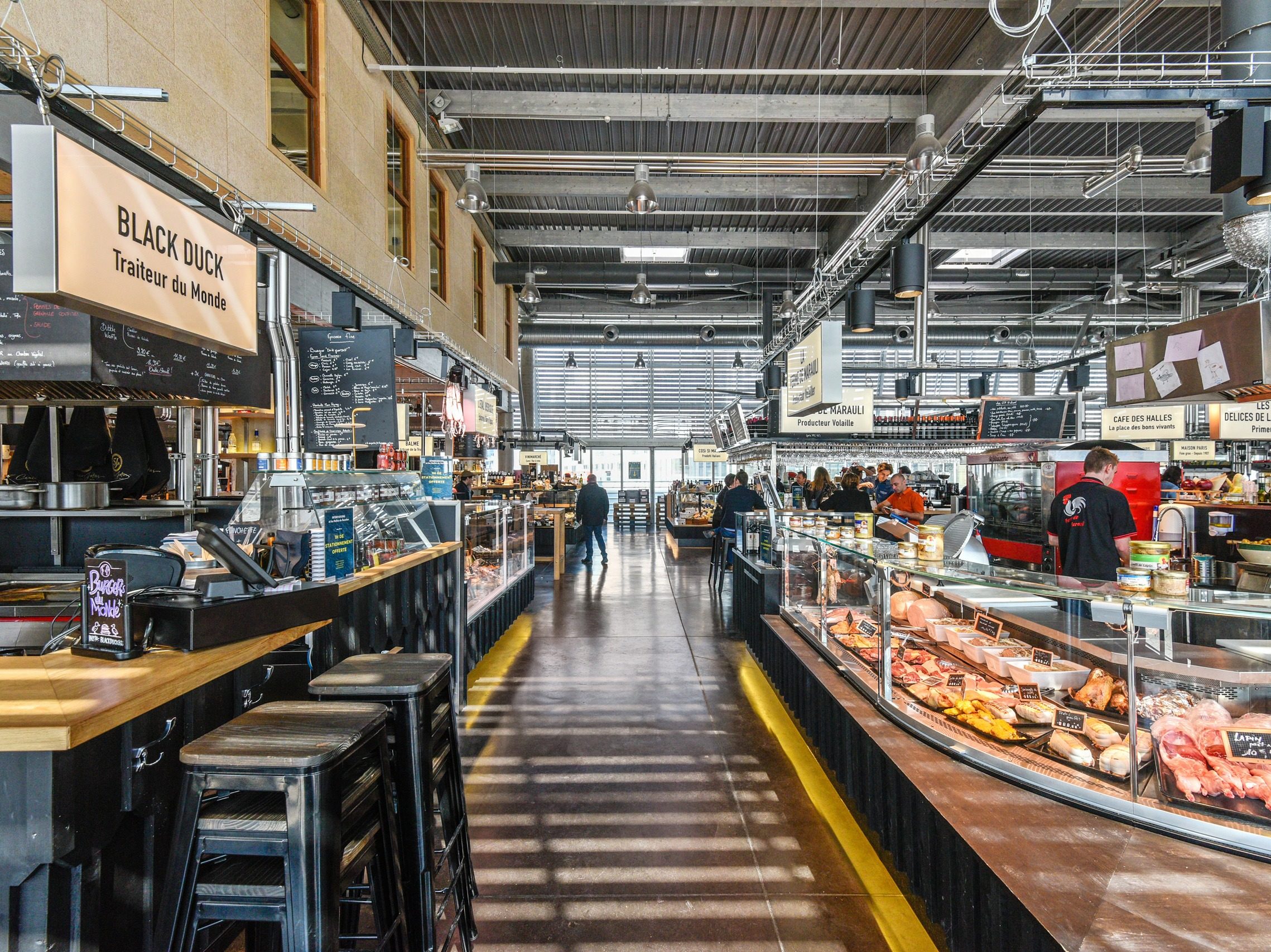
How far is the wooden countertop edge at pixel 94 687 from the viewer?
3.88 ft

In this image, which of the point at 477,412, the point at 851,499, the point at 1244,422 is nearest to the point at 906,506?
the point at 851,499

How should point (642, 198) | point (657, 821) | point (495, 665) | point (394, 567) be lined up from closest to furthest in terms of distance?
point (657, 821) < point (394, 567) < point (495, 665) < point (642, 198)

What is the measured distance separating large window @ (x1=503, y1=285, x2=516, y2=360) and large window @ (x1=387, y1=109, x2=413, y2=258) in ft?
20.0

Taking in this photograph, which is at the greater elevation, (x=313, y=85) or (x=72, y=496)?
(x=313, y=85)

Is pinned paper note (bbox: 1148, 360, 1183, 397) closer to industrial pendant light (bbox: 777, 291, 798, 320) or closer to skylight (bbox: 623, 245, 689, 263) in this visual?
industrial pendant light (bbox: 777, 291, 798, 320)

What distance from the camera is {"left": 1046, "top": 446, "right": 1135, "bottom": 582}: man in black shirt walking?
13.4 feet

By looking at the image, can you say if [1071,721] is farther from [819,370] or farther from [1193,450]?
[1193,450]

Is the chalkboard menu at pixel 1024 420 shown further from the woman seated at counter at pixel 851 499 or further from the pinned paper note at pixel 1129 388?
the pinned paper note at pixel 1129 388

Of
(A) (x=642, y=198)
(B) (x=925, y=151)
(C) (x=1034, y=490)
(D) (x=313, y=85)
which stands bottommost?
(C) (x=1034, y=490)

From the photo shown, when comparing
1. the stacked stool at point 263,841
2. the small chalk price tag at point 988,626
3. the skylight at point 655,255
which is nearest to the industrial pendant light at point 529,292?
the skylight at point 655,255

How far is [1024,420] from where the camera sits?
31.4 feet

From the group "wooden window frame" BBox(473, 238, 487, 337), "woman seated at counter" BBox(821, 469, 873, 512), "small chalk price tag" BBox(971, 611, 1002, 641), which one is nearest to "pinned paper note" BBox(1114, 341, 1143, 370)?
"small chalk price tag" BBox(971, 611, 1002, 641)

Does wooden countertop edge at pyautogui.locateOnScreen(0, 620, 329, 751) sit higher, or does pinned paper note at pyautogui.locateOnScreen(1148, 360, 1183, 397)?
pinned paper note at pyautogui.locateOnScreen(1148, 360, 1183, 397)

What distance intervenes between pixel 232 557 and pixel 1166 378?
441 cm
